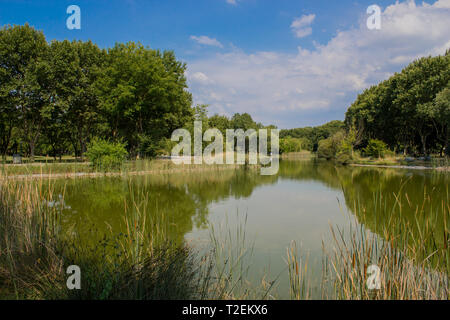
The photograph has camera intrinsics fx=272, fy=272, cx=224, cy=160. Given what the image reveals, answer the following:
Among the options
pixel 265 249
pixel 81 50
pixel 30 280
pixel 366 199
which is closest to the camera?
pixel 30 280

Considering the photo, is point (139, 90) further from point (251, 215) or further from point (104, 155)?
point (251, 215)

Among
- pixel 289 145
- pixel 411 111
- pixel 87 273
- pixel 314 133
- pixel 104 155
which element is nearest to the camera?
pixel 87 273

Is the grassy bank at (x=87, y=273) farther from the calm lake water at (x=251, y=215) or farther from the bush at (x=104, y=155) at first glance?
the bush at (x=104, y=155)

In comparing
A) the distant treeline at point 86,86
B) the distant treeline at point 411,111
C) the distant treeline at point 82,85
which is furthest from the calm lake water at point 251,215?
the distant treeline at point 411,111

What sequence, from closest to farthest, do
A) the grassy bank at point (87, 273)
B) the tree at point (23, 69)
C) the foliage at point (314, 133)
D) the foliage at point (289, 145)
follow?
the grassy bank at point (87, 273) → the tree at point (23, 69) → the foliage at point (289, 145) → the foliage at point (314, 133)

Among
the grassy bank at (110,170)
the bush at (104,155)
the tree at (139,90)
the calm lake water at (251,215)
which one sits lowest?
the calm lake water at (251,215)

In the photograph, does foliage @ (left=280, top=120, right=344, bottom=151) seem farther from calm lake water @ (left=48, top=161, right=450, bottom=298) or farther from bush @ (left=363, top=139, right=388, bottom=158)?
calm lake water @ (left=48, top=161, right=450, bottom=298)

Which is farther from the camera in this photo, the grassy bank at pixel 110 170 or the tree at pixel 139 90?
the tree at pixel 139 90

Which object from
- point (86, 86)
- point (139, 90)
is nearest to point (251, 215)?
point (139, 90)

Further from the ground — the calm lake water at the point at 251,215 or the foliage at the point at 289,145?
the foliage at the point at 289,145

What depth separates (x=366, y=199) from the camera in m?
9.91
